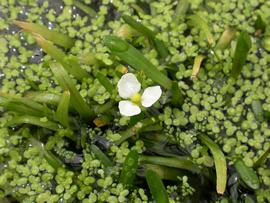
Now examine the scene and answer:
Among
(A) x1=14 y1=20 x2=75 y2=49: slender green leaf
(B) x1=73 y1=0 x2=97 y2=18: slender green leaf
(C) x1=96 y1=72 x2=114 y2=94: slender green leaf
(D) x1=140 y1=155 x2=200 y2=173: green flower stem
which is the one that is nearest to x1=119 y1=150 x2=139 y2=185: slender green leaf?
(D) x1=140 y1=155 x2=200 y2=173: green flower stem

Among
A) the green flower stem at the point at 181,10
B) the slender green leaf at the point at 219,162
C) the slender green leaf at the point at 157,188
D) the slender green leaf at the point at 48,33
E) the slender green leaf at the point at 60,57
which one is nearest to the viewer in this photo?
the slender green leaf at the point at 157,188

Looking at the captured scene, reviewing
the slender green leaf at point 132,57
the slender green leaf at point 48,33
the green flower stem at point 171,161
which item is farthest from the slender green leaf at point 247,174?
the slender green leaf at point 48,33

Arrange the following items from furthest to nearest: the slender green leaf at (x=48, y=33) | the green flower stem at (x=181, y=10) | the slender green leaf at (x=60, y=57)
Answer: the green flower stem at (x=181, y=10), the slender green leaf at (x=48, y=33), the slender green leaf at (x=60, y=57)

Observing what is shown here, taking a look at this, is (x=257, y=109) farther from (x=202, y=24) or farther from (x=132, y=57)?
(x=132, y=57)

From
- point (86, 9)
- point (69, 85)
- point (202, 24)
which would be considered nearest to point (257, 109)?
point (202, 24)

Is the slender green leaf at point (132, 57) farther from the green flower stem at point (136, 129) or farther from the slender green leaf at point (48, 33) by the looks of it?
Answer: the slender green leaf at point (48, 33)

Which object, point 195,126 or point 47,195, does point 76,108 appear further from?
point 195,126

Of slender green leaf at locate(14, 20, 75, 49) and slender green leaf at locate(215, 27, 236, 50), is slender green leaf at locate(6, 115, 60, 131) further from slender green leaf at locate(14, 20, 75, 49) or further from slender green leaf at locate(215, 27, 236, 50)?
slender green leaf at locate(215, 27, 236, 50)
